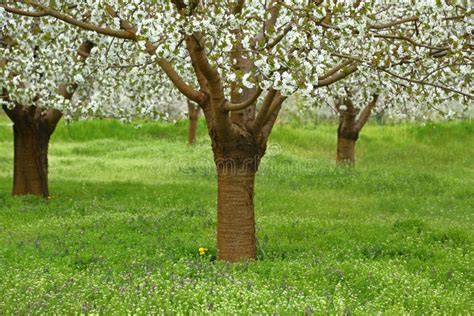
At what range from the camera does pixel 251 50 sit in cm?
1089

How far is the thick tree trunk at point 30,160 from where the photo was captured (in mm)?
22781

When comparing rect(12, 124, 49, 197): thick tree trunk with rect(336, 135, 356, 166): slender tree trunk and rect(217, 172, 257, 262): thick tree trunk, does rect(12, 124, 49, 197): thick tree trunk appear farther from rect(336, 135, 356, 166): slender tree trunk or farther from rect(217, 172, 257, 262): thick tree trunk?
rect(336, 135, 356, 166): slender tree trunk

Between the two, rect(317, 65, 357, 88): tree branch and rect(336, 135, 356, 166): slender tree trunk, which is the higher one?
rect(317, 65, 357, 88): tree branch

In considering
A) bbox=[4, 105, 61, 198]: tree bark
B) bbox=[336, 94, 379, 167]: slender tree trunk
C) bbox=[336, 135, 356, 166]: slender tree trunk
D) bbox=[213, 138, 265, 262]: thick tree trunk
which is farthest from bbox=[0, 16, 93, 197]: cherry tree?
bbox=[336, 135, 356, 166]: slender tree trunk

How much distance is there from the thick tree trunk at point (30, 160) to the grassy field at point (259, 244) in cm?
67

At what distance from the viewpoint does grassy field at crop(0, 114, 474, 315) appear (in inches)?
418

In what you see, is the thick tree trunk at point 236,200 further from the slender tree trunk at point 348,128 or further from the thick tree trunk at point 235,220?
the slender tree trunk at point 348,128

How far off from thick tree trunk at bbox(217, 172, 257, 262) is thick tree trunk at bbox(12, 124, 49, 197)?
10257mm

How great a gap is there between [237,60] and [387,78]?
286 cm

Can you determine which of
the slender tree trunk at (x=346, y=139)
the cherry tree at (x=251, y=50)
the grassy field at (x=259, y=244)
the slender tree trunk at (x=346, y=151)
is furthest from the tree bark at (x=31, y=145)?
the slender tree trunk at (x=346, y=151)

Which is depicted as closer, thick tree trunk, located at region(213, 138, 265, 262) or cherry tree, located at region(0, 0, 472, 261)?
cherry tree, located at region(0, 0, 472, 261)

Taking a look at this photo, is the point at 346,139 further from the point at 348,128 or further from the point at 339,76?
the point at 339,76

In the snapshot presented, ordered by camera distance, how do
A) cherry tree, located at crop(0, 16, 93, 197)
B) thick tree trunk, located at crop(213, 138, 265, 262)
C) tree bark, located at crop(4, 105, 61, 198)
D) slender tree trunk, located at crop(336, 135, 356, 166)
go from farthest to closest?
slender tree trunk, located at crop(336, 135, 356, 166) → tree bark, located at crop(4, 105, 61, 198) → cherry tree, located at crop(0, 16, 93, 197) → thick tree trunk, located at crop(213, 138, 265, 262)

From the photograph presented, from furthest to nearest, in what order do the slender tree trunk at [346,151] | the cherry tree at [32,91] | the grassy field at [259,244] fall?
the slender tree trunk at [346,151] < the cherry tree at [32,91] < the grassy field at [259,244]
